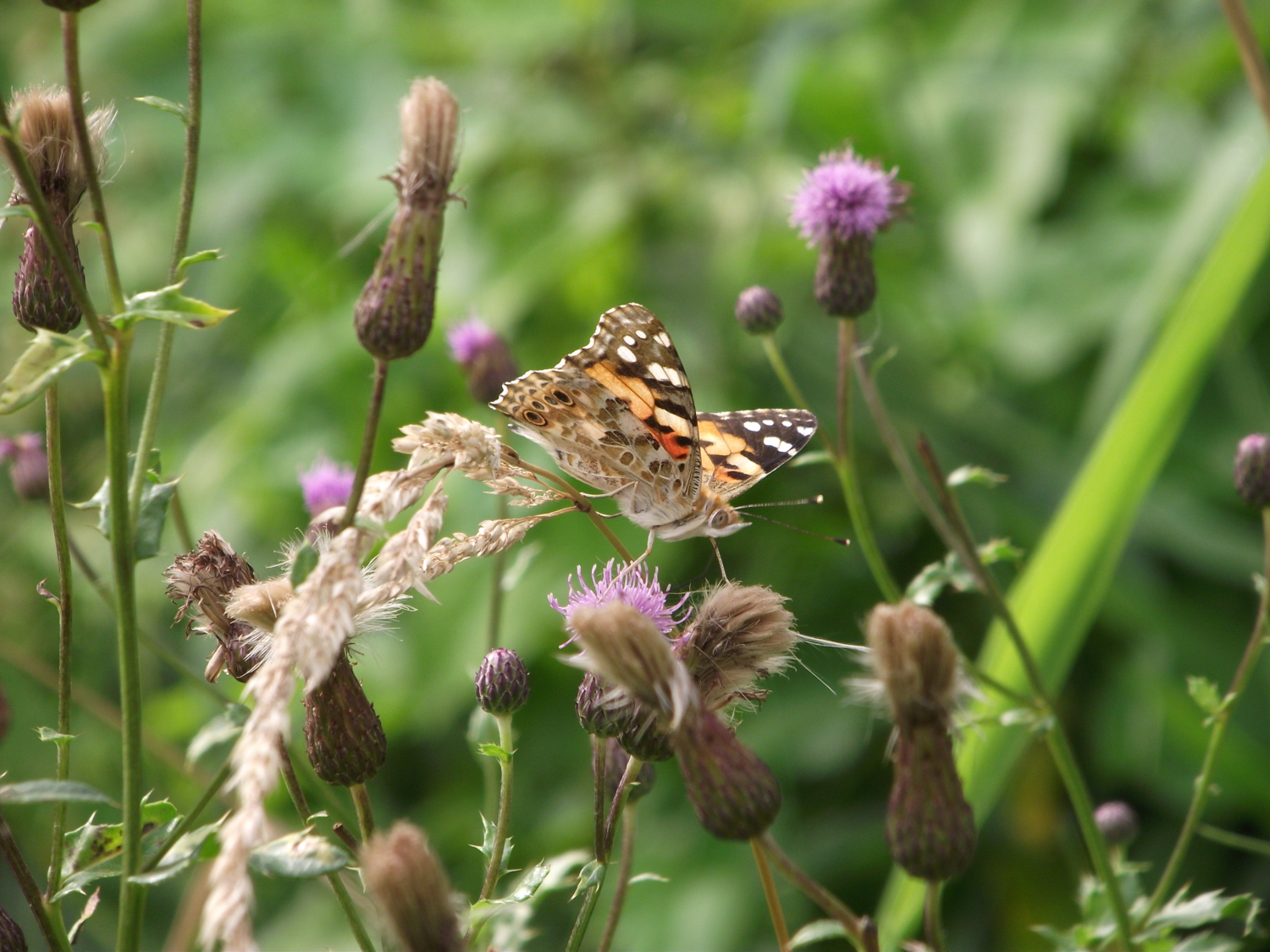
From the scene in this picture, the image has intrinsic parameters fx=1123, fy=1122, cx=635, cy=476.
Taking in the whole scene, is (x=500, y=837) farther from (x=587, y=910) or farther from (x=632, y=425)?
(x=632, y=425)

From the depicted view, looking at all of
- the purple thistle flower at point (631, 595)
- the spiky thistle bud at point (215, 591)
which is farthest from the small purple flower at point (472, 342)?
the spiky thistle bud at point (215, 591)

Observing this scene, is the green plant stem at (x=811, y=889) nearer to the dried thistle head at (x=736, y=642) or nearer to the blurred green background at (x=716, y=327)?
the dried thistle head at (x=736, y=642)

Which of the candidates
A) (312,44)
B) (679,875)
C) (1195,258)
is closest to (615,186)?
(312,44)

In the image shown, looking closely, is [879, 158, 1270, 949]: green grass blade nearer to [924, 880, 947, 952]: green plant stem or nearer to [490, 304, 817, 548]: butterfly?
[490, 304, 817, 548]: butterfly

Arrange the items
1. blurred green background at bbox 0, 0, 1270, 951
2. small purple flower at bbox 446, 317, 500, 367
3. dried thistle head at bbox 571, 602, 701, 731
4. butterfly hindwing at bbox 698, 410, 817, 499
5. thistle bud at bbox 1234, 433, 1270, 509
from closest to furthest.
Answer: dried thistle head at bbox 571, 602, 701, 731 → thistle bud at bbox 1234, 433, 1270, 509 → butterfly hindwing at bbox 698, 410, 817, 499 → small purple flower at bbox 446, 317, 500, 367 → blurred green background at bbox 0, 0, 1270, 951

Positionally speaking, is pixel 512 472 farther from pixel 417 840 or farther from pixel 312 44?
pixel 312 44

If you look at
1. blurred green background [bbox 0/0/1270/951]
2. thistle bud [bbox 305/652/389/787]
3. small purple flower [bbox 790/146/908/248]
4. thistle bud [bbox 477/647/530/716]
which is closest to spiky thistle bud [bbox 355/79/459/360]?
thistle bud [bbox 305/652/389/787]

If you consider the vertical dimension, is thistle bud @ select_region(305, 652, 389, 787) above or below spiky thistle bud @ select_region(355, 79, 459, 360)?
below
